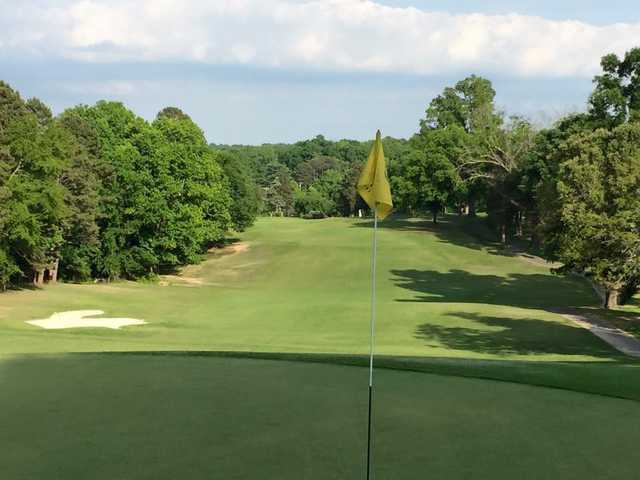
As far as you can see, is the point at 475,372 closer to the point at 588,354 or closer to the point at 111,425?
the point at 111,425

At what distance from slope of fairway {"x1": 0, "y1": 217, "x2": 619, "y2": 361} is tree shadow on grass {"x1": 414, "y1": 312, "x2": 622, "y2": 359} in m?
0.06

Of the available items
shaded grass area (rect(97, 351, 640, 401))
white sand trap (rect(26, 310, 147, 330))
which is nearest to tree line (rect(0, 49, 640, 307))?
white sand trap (rect(26, 310, 147, 330))

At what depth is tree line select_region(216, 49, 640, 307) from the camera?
28438 mm

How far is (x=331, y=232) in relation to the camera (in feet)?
237

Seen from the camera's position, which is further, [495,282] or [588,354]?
[495,282]

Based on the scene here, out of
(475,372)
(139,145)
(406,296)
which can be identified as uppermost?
(139,145)

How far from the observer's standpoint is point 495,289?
1781 inches

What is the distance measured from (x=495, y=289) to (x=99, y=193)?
92.3ft

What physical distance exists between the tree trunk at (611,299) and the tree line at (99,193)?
94.1 ft

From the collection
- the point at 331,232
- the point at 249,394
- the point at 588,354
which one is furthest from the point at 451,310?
the point at 331,232

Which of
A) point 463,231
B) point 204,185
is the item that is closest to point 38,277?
point 204,185

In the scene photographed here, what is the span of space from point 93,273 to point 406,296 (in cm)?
2322

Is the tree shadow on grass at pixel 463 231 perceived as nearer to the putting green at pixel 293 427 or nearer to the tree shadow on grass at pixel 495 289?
the tree shadow on grass at pixel 495 289

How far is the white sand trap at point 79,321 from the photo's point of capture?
26.9 m
